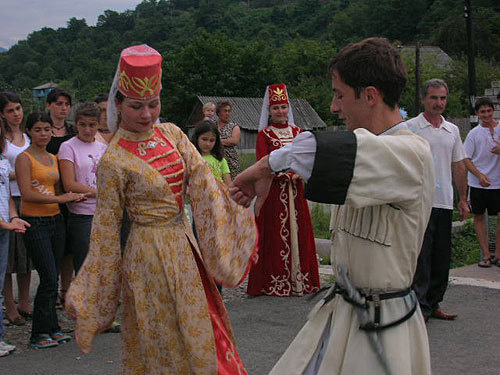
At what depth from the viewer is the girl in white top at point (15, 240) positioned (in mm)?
6176

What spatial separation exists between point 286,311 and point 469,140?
3.97m

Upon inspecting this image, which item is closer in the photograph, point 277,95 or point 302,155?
point 302,155

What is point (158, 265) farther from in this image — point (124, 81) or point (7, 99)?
point (7, 99)

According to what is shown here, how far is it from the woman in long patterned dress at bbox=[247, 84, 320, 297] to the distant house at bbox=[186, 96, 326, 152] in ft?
159

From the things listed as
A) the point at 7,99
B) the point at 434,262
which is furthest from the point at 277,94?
the point at 7,99

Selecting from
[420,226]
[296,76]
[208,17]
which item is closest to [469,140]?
[420,226]

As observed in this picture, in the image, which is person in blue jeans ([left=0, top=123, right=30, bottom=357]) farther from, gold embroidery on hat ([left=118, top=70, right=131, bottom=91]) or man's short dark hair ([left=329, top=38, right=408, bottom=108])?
man's short dark hair ([left=329, top=38, right=408, bottom=108])

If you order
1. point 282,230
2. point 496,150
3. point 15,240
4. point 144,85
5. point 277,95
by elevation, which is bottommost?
point 282,230

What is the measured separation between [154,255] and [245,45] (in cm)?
6735

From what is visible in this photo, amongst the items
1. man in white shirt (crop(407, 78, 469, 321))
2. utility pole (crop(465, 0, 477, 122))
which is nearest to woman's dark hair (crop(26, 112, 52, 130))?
man in white shirt (crop(407, 78, 469, 321))

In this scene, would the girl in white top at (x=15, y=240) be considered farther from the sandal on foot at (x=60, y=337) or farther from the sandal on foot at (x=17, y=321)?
the sandal on foot at (x=60, y=337)

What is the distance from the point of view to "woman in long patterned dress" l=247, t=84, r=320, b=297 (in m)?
7.26

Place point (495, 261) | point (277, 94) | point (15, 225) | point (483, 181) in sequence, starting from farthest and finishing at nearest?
point (495, 261) → point (483, 181) → point (277, 94) → point (15, 225)

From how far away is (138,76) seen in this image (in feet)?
12.2
